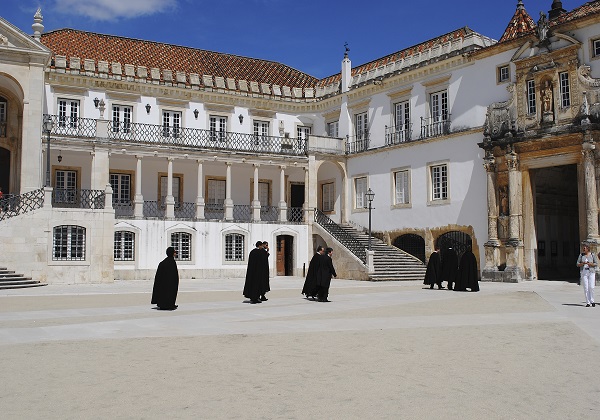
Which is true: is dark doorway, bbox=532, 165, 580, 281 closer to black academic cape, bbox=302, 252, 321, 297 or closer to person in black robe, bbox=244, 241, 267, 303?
black academic cape, bbox=302, 252, 321, 297

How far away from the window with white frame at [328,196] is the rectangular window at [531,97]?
458 inches

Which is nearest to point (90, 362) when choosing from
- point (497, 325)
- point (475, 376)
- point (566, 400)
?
point (475, 376)

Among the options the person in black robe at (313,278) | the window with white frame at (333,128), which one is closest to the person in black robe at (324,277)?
the person in black robe at (313,278)

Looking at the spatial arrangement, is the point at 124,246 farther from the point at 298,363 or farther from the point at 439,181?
the point at 298,363

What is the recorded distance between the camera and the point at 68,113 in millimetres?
27500

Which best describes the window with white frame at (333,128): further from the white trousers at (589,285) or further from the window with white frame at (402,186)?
the white trousers at (589,285)

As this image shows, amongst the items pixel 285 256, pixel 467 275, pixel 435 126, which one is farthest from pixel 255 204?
pixel 467 275

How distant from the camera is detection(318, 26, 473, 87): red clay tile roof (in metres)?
26.2

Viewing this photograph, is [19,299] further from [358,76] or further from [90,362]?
[358,76]

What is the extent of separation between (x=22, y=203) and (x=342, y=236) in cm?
1351

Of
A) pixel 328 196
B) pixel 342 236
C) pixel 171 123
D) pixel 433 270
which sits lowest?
pixel 433 270

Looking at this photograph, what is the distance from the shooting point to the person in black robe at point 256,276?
45.4ft

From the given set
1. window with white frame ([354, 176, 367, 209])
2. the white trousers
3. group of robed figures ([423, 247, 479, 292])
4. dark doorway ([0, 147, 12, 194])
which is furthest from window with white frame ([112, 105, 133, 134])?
the white trousers

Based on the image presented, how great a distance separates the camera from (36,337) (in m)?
8.36
